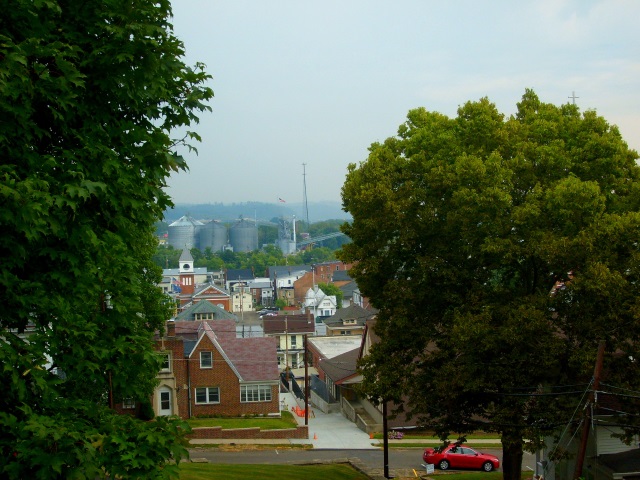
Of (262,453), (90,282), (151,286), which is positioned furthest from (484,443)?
(90,282)

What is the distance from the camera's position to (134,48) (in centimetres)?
1227

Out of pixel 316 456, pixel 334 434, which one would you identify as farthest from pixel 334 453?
pixel 334 434

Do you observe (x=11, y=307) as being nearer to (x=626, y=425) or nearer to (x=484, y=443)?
(x=626, y=425)

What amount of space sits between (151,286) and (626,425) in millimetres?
21249

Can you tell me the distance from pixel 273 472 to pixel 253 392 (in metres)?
23.4

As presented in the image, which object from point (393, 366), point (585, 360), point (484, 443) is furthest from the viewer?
point (484, 443)

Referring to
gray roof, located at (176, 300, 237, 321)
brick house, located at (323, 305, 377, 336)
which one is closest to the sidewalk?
gray roof, located at (176, 300, 237, 321)

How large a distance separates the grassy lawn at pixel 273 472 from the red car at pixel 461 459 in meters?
6.56

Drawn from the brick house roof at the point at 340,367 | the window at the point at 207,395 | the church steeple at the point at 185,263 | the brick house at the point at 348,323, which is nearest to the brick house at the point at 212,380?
the window at the point at 207,395

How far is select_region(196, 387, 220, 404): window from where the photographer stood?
2009 inches

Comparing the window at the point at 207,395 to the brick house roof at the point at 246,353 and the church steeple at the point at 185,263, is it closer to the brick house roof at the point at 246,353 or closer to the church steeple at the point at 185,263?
the brick house roof at the point at 246,353

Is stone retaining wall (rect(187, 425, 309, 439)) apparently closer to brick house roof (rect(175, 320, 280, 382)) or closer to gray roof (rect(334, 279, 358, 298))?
brick house roof (rect(175, 320, 280, 382))

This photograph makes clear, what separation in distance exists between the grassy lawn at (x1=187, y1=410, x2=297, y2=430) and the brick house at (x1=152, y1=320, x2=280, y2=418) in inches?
40.3

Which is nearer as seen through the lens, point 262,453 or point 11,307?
point 11,307
